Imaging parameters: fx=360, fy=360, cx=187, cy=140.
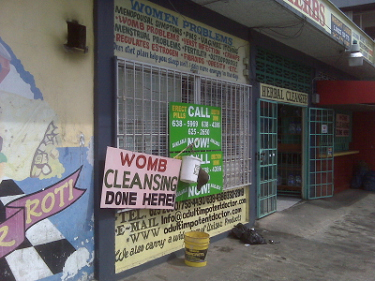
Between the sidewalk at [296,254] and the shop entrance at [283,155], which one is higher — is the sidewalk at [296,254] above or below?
below

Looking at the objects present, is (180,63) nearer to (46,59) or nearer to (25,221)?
(46,59)

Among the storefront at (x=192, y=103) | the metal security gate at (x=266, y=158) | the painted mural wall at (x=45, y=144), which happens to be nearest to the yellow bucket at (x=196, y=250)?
the storefront at (x=192, y=103)

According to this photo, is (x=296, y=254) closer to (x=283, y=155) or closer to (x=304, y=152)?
(x=304, y=152)

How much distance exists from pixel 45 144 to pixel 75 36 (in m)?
1.16

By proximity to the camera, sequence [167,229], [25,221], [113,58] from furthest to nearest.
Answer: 1. [167,229]
2. [113,58]
3. [25,221]

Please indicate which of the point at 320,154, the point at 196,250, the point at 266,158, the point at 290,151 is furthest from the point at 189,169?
the point at 320,154

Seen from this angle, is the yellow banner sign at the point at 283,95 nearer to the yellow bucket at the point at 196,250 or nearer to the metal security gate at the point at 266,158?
the metal security gate at the point at 266,158

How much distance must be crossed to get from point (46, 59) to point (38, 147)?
872 millimetres

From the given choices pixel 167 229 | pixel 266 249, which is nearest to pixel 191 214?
pixel 167 229

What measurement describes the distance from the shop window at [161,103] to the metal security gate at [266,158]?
78 centimetres

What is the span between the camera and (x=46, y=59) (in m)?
3.56

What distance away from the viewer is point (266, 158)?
729cm

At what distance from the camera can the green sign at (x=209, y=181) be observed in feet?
16.5

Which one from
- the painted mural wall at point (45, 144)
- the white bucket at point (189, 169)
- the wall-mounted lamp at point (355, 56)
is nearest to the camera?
the painted mural wall at point (45, 144)
